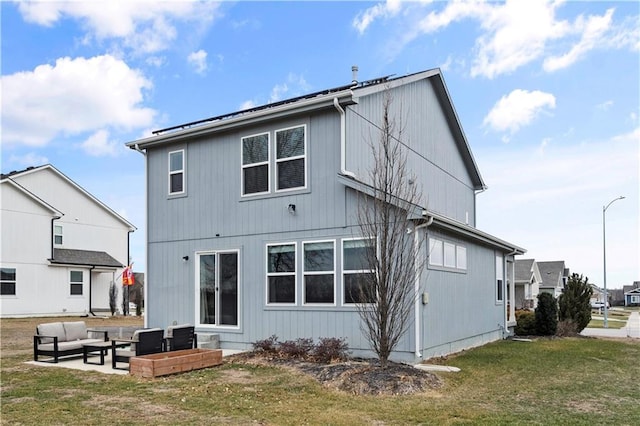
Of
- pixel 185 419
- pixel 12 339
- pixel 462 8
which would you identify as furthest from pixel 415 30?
pixel 12 339

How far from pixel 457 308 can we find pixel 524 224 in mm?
11867

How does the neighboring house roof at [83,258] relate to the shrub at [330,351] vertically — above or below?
above

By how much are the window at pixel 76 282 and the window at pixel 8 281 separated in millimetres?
3206

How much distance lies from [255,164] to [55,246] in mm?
22235

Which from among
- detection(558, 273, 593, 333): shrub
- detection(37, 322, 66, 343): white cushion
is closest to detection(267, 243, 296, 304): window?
detection(37, 322, 66, 343): white cushion

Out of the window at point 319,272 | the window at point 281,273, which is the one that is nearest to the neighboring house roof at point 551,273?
the window at point 281,273

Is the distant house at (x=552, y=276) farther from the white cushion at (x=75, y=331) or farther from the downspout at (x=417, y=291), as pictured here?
the white cushion at (x=75, y=331)

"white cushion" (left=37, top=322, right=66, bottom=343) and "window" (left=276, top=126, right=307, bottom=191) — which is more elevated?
"window" (left=276, top=126, right=307, bottom=191)

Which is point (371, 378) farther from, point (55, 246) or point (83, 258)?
point (55, 246)

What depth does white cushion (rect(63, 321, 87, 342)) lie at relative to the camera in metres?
12.4

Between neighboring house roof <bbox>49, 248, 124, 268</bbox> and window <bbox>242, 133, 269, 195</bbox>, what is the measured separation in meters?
19.3

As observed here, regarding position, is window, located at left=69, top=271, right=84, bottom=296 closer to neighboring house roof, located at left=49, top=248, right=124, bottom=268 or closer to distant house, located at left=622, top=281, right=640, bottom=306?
neighboring house roof, located at left=49, top=248, right=124, bottom=268

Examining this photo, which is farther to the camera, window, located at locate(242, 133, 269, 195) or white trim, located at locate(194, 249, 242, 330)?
white trim, located at locate(194, 249, 242, 330)

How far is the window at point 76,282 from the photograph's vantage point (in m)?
29.8
